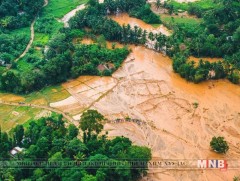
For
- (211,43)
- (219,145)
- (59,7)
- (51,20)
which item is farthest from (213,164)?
(59,7)

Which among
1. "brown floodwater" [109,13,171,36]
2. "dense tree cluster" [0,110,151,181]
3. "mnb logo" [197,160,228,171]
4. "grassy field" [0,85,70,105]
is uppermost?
"brown floodwater" [109,13,171,36]

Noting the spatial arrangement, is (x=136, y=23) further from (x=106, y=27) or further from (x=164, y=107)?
(x=164, y=107)

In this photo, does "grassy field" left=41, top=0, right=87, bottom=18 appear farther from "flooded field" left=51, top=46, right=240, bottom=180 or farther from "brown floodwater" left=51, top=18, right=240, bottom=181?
"flooded field" left=51, top=46, right=240, bottom=180

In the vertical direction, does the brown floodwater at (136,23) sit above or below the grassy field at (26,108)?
above

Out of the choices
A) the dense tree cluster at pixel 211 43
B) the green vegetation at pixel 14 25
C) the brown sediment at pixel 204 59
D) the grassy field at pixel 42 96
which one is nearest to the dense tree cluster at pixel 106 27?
the dense tree cluster at pixel 211 43

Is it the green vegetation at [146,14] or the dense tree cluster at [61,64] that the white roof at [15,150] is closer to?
the dense tree cluster at [61,64]

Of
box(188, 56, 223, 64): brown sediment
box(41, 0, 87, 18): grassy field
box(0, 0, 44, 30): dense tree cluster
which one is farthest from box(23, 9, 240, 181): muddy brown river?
box(41, 0, 87, 18): grassy field
